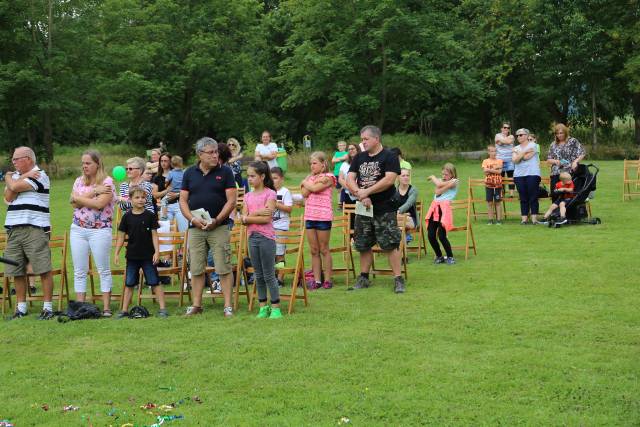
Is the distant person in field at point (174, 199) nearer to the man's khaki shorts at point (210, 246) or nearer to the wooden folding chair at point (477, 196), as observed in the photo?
the man's khaki shorts at point (210, 246)

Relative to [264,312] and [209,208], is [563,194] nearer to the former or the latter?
[264,312]

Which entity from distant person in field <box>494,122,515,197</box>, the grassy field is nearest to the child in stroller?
distant person in field <box>494,122,515,197</box>

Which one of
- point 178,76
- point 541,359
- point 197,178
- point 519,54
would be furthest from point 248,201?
point 178,76

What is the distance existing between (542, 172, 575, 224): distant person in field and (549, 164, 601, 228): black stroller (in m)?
0.07

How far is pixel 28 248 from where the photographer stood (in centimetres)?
968

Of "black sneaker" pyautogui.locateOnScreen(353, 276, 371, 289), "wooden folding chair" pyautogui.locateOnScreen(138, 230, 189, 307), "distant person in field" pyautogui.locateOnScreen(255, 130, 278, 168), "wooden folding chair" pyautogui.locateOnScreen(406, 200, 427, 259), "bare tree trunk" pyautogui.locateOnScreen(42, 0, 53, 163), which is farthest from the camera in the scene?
"bare tree trunk" pyautogui.locateOnScreen(42, 0, 53, 163)

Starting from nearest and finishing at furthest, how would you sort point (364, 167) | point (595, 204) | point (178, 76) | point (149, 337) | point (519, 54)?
point (149, 337) → point (364, 167) → point (595, 204) → point (519, 54) → point (178, 76)

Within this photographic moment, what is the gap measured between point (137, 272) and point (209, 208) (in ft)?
3.91

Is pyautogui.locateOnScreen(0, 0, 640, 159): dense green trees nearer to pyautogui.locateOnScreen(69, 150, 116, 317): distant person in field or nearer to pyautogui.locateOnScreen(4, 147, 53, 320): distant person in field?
pyautogui.locateOnScreen(4, 147, 53, 320): distant person in field

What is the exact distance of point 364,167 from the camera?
413 inches

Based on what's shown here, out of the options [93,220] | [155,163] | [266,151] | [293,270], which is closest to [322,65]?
[266,151]

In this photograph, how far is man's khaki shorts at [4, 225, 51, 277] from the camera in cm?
967

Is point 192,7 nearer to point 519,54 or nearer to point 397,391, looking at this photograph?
point 519,54

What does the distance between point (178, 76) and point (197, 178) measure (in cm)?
3884
